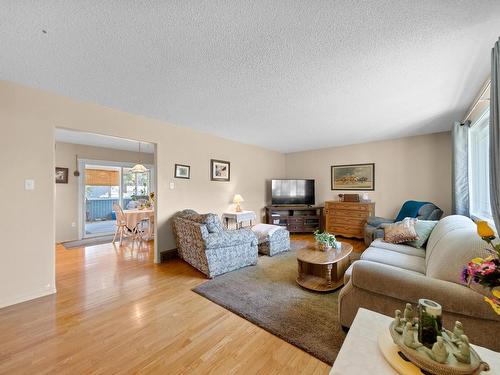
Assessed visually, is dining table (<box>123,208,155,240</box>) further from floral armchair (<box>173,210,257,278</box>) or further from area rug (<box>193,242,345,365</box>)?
area rug (<box>193,242,345,365</box>)

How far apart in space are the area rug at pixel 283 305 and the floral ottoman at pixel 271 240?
624 millimetres

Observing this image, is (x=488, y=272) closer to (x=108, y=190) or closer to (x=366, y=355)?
(x=366, y=355)

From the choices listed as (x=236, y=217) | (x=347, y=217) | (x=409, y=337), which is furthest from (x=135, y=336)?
(x=347, y=217)

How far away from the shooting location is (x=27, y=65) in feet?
6.41

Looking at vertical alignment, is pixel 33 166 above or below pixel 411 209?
above

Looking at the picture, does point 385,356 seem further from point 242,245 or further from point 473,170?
point 473,170

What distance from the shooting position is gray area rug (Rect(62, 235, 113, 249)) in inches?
180

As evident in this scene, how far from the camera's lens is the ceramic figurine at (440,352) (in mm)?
778

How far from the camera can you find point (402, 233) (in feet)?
9.43

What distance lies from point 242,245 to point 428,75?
9.75 feet

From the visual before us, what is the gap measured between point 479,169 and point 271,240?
11.1 feet

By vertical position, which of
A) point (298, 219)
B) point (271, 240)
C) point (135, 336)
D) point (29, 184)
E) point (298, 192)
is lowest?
point (135, 336)

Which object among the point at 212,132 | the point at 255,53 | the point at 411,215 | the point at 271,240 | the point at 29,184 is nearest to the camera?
the point at 255,53

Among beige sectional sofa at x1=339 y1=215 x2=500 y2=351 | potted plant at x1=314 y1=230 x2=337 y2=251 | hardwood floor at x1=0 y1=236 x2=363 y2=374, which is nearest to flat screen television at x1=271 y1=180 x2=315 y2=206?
potted plant at x1=314 y1=230 x2=337 y2=251
